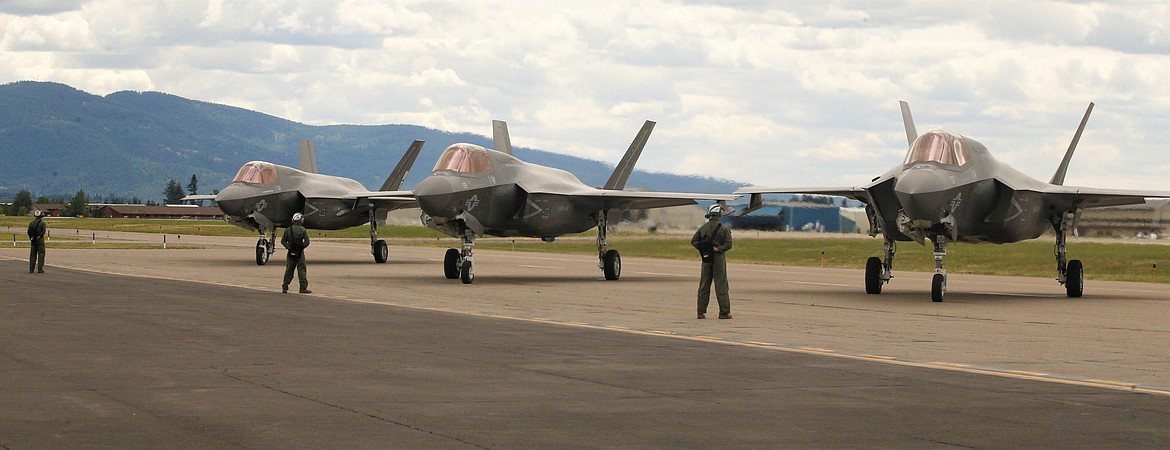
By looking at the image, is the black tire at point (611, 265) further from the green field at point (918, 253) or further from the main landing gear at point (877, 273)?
the green field at point (918, 253)

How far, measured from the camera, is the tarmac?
9078mm

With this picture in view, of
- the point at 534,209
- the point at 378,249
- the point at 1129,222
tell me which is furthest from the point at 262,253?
the point at 1129,222

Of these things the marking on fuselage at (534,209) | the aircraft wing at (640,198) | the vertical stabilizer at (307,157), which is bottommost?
the marking on fuselage at (534,209)

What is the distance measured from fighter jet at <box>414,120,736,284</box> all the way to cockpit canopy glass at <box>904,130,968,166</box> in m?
5.99

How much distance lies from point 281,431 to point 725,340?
8.76 meters

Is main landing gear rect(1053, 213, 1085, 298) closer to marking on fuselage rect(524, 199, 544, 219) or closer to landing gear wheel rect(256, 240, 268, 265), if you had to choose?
marking on fuselage rect(524, 199, 544, 219)

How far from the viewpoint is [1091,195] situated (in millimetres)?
27312

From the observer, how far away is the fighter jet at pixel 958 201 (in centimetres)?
2500

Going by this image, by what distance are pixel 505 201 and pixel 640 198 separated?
411 centimetres

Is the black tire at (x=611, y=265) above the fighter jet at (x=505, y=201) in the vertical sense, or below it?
below

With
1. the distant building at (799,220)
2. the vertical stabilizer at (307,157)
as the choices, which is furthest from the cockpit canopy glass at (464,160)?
the distant building at (799,220)

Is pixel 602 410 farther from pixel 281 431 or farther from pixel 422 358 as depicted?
pixel 422 358

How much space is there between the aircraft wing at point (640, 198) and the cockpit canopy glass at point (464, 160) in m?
3.60

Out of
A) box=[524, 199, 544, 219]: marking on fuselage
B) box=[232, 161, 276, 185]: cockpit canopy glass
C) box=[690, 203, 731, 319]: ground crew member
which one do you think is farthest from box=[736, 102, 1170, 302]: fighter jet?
box=[232, 161, 276, 185]: cockpit canopy glass
